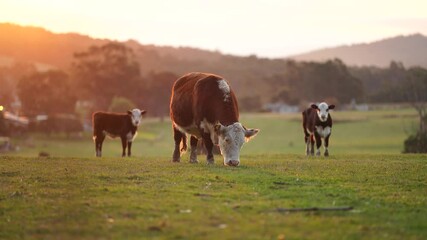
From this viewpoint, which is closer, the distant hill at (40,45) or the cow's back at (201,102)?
the cow's back at (201,102)

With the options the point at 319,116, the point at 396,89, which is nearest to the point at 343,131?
the point at 396,89

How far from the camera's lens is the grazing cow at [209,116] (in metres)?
17.4

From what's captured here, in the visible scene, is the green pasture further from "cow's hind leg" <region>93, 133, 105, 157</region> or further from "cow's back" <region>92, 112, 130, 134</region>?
"cow's hind leg" <region>93, 133, 105, 157</region>

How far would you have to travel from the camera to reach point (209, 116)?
60.1ft

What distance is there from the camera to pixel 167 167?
17.9m

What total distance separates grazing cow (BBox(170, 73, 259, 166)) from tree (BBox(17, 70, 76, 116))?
7511cm

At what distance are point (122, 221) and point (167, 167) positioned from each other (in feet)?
27.6

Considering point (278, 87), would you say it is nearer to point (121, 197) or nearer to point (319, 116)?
point (319, 116)

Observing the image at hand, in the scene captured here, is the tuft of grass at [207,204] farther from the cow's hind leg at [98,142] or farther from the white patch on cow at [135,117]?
the white patch on cow at [135,117]

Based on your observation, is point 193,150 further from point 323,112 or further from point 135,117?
point 135,117

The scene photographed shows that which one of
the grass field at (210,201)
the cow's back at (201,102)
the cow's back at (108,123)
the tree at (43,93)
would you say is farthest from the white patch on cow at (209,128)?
the tree at (43,93)

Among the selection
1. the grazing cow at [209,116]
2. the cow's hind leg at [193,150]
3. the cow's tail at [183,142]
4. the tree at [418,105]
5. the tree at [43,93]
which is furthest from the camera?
the tree at [43,93]

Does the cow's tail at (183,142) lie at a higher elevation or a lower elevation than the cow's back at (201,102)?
lower

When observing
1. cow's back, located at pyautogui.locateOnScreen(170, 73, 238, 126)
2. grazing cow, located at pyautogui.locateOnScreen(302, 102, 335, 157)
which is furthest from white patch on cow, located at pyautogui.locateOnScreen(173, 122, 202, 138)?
grazing cow, located at pyautogui.locateOnScreen(302, 102, 335, 157)
